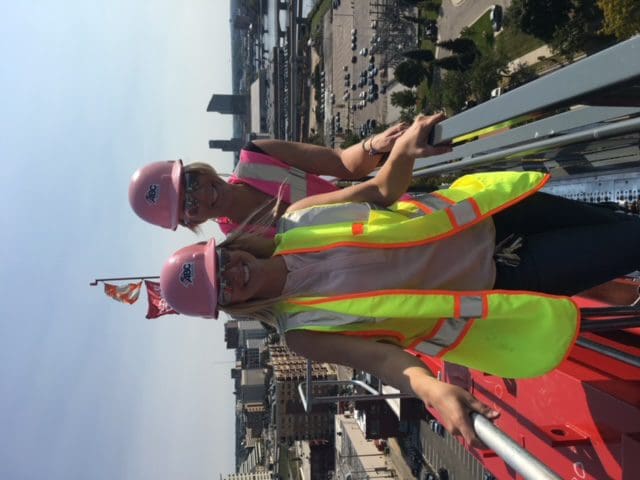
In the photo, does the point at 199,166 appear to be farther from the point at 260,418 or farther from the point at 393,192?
the point at 260,418

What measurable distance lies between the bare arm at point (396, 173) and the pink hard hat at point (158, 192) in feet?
3.52

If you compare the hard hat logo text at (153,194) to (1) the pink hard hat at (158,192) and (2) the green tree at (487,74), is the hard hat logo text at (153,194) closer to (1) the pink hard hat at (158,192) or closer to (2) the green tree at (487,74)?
(1) the pink hard hat at (158,192)

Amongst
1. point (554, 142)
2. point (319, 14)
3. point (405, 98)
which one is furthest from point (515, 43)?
point (319, 14)

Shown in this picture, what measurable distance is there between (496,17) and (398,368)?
2773 centimetres

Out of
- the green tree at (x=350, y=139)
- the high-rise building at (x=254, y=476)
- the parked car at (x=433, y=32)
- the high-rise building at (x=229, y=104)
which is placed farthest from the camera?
the high-rise building at (x=229, y=104)

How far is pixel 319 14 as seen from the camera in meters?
62.3

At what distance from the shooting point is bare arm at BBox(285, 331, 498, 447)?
2068 mm

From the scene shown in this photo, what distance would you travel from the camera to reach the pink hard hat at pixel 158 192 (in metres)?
3.82

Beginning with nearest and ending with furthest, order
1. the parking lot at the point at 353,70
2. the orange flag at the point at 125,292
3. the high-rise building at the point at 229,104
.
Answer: the orange flag at the point at 125,292, the parking lot at the point at 353,70, the high-rise building at the point at 229,104

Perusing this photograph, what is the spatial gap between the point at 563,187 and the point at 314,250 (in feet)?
11.3

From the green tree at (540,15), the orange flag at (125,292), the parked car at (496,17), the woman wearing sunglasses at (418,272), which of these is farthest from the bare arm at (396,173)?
the parked car at (496,17)

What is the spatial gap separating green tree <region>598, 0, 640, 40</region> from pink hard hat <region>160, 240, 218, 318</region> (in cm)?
1783

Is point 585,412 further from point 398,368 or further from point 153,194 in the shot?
point 153,194

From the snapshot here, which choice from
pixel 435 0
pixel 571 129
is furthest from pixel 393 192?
pixel 435 0
